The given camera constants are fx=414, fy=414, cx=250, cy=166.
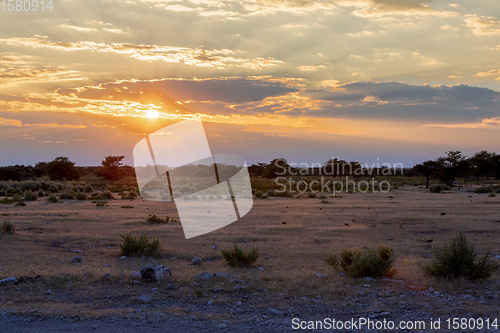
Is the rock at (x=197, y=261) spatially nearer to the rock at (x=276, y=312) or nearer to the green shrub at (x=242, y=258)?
the green shrub at (x=242, y=258)

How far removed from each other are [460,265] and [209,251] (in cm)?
696

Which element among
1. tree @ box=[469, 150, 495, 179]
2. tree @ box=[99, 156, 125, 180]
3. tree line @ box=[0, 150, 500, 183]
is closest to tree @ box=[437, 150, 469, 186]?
tree line @ box=[0, 150, 500, 183]

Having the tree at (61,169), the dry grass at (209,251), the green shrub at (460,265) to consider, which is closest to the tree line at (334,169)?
the tree at (61,169)

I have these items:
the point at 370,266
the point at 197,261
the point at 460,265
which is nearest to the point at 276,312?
the point at 370,266

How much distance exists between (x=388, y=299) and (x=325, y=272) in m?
2.23

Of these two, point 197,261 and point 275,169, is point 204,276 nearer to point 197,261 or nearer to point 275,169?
point 197,261

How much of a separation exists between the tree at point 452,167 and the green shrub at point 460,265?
54854mm

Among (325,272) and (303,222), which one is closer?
(325,272)

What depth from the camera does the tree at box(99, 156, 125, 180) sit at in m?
84.8

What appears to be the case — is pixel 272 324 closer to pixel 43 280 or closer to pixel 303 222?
pixel 43 280

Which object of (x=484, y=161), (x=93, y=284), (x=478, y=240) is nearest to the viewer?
(x=93, y=284)

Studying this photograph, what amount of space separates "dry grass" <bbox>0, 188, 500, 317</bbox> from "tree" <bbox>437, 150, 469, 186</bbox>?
129ft

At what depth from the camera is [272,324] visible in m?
6.48

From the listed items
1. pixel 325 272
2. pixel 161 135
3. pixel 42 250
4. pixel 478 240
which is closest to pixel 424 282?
pixel 325 272
